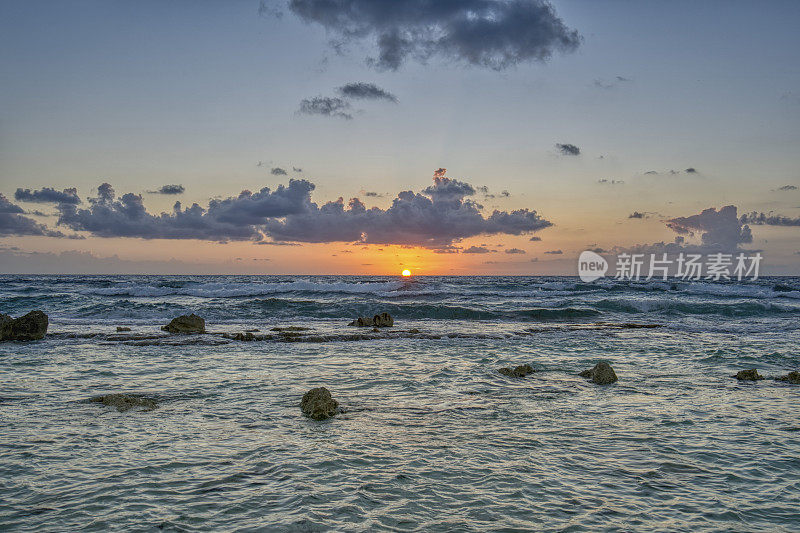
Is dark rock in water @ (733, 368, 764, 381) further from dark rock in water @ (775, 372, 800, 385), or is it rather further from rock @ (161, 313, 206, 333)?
rock @ (161, 313, 206, 333)

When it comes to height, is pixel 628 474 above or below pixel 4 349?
above

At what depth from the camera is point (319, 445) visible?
269 inches

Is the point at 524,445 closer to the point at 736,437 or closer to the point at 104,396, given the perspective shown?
the point at 736,437

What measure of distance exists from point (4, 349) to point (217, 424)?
12.3m

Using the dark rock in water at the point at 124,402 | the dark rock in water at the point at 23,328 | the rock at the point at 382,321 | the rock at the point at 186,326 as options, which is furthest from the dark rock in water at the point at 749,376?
the dark rock in water at the point at 23,328

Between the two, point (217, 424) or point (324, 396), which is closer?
point (217, 424)

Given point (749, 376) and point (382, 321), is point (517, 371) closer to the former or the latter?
point (749, 376)

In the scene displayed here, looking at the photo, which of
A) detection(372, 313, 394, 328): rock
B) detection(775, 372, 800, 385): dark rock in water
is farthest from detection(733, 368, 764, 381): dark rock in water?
detection(372, 313, 394, 328): rock

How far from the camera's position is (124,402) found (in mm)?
8727

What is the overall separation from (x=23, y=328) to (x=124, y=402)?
498 inches

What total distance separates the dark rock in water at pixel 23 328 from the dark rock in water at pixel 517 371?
16524 millimetres

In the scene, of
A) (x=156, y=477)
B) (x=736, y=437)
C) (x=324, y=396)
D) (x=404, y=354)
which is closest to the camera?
(x=156, y=477)

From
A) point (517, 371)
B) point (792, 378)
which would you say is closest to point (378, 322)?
point (517, 371)

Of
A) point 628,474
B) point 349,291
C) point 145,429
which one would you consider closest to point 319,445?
point 145,429
